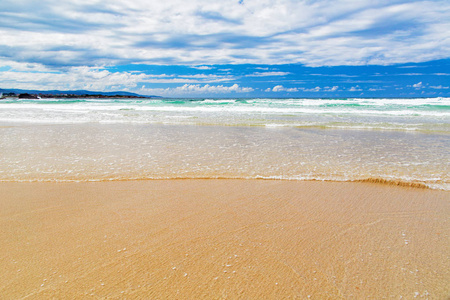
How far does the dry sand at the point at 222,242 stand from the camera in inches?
91.8

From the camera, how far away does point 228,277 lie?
2.45 metres

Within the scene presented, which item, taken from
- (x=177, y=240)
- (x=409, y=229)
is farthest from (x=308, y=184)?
(x=177, y=240)

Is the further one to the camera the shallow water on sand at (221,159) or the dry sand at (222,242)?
the shallow water on sand at (221,159)

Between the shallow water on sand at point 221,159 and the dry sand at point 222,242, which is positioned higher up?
the shallow water on sand at point 221,159

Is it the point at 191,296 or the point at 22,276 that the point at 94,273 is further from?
the point at 191,296

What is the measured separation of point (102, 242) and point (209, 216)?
1280 millimetres

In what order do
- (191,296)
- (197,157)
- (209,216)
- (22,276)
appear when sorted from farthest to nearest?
(197,157)
(209,216)
(22,276)
(191,296)

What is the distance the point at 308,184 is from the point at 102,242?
11.3 feet

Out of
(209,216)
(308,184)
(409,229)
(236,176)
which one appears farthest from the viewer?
(236,176)

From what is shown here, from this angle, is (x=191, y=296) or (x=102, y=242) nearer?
(x=191, y=296)

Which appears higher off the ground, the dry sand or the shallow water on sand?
the shallow water on sand

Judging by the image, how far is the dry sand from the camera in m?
2.33

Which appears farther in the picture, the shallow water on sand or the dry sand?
the shallow water on sand

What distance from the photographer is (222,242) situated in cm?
303
